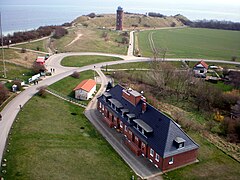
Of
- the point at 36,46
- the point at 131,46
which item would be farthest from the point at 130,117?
the point at 131,46

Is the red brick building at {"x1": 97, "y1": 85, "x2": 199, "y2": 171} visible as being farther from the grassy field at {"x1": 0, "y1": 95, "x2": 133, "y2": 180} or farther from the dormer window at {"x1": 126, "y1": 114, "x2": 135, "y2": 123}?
the grassy field at {"x1": 0, "y1": 95, "x2": 133, "y2": 180}

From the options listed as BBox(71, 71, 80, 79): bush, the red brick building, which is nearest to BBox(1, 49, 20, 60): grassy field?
BBox(71, 71, 80, 79): bush

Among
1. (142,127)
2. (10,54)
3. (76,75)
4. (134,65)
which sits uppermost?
(10,54)

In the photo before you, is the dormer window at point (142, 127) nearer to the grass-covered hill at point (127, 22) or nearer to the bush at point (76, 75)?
the bush at point (76, 75)

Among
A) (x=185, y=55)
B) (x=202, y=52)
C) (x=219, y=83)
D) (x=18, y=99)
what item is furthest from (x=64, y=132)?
(x=202, y=52)

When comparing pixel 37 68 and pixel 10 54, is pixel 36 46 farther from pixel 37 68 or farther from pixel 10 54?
pixel 37 68
